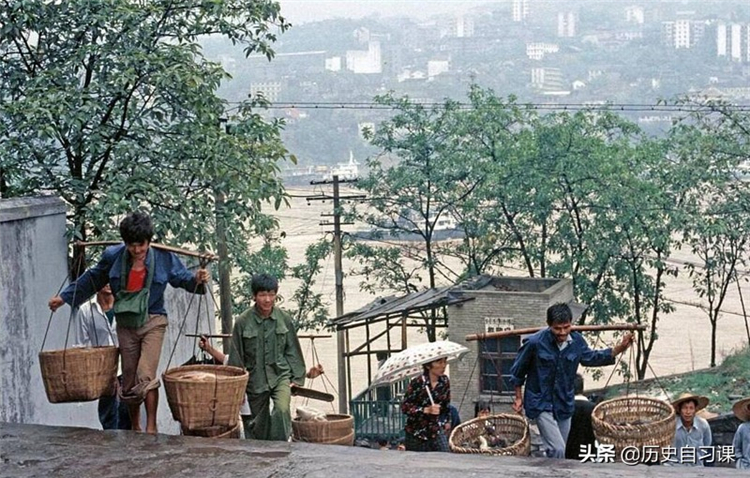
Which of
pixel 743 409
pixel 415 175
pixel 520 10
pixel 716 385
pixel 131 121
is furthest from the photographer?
pixel 520 10

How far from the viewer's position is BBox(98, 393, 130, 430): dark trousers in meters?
6.73

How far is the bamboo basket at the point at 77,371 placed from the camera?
6184 mm

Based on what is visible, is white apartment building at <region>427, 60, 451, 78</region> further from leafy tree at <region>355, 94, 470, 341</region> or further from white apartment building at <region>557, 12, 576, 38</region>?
leafy tree at <region>355, 94, 470, 341</region>

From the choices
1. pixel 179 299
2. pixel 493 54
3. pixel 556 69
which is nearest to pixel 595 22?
pixel 493 54

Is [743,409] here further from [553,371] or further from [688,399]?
[553,371]

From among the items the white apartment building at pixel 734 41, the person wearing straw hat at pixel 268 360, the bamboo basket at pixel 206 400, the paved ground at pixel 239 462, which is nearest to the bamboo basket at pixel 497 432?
the paved ground at pixel 239 462

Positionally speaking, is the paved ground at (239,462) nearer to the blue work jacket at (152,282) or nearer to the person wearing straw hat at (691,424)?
the blue work jacket at (152,282)

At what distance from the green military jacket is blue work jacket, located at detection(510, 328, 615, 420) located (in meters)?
1.30

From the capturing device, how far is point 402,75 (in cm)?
5512

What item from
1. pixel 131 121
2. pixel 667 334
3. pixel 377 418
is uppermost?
pixel 131 121

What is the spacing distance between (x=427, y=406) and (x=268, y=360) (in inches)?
37.8

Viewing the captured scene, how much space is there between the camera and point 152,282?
618 cm

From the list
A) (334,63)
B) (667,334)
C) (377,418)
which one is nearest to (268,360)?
(377,418)

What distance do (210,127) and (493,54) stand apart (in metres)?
51.9
